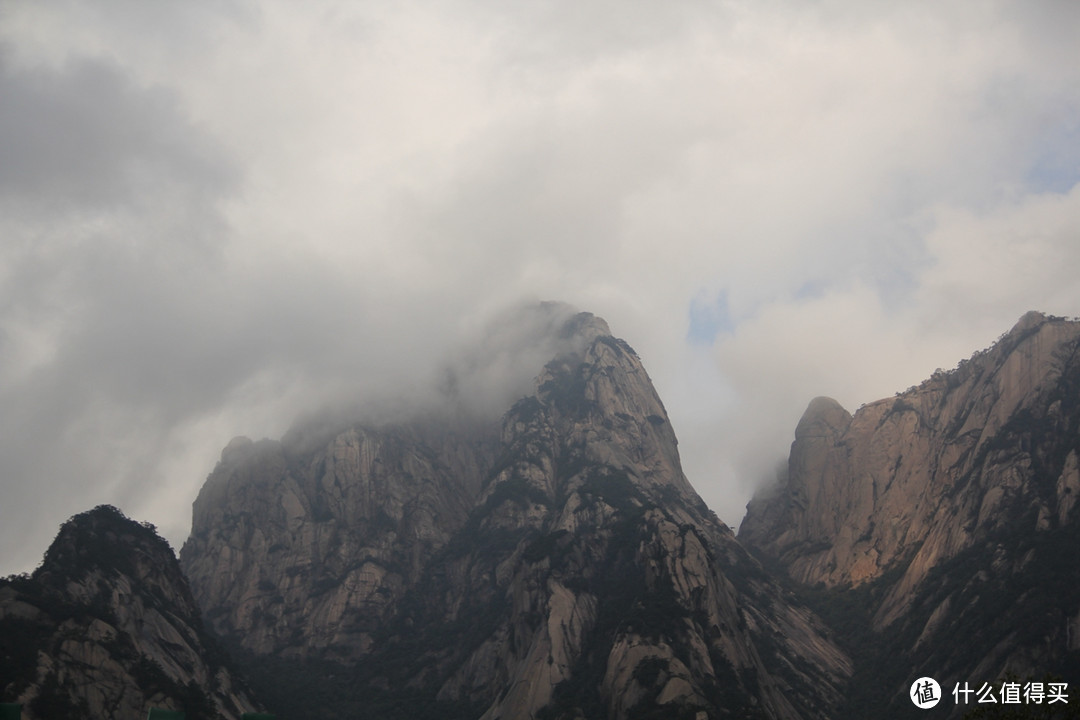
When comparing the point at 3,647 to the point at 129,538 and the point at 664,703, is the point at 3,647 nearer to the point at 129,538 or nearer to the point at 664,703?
the point at 129,538

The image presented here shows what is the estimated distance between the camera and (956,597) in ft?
616

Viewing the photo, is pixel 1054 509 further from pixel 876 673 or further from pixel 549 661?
pixel 549 661

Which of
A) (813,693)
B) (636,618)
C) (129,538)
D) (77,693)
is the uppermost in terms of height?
(129,538)

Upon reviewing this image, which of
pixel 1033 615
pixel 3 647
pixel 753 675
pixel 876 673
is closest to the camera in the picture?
pixel 3 647

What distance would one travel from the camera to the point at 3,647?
5758 inches

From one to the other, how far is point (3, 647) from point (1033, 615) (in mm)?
172928

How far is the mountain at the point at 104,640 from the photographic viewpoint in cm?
14625

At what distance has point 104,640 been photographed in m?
160

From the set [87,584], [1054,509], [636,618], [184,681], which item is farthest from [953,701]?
[87,584]

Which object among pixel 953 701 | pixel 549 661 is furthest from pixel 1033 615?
pixel 549 661

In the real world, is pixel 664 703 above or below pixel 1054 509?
below

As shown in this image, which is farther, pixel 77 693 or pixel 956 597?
pixel 956 597

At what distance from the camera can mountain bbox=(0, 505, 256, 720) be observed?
146m

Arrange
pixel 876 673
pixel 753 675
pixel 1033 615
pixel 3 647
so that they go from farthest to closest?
pixel 876 673
pixel 753 675
pixel 1033 615
pixel 3 647
